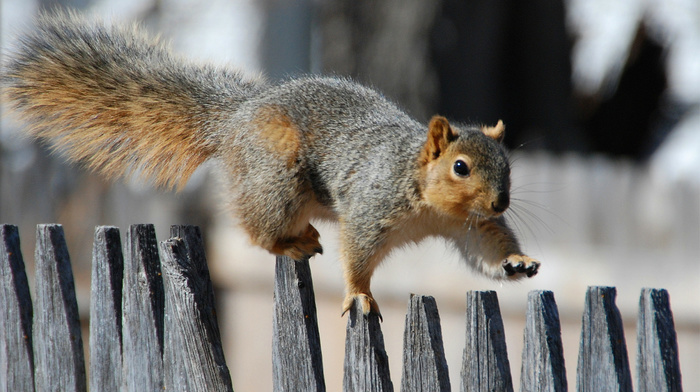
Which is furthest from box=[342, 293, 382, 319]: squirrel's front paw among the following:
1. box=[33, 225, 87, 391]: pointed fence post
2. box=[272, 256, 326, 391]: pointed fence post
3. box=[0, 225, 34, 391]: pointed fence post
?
box=[0, 225, 34, 391]: pointed fence post

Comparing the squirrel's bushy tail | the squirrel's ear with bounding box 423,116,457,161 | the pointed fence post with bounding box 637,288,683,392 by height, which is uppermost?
the squirrel's bushy tail

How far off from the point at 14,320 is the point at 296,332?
795mm

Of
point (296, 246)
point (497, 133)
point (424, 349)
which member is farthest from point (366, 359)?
point (497, 133)

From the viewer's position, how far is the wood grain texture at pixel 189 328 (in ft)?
5.59

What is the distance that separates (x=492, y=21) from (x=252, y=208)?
162 inches

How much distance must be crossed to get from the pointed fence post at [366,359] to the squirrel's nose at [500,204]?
505 millimetres

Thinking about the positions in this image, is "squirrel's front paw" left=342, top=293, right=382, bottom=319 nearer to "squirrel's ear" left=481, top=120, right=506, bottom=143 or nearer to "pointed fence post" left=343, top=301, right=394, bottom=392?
"pointed fence post" left=343, top=301, right=394, bottom=392

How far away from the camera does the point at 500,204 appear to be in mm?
2006

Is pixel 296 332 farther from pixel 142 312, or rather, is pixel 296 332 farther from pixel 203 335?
pixel 142 312

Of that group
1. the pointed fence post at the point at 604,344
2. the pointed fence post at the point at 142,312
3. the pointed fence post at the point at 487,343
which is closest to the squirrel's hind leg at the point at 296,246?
the pointed fence post at the point at 142,312

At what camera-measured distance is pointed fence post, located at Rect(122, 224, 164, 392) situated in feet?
5.84

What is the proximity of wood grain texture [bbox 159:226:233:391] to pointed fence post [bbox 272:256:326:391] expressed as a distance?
120 mm

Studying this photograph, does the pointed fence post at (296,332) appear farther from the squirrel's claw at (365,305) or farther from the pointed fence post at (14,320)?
the pointed fence post at (14,320)

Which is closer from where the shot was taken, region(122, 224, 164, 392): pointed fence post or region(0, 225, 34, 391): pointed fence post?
region(122, 224, 164, 392): pointed fence post
